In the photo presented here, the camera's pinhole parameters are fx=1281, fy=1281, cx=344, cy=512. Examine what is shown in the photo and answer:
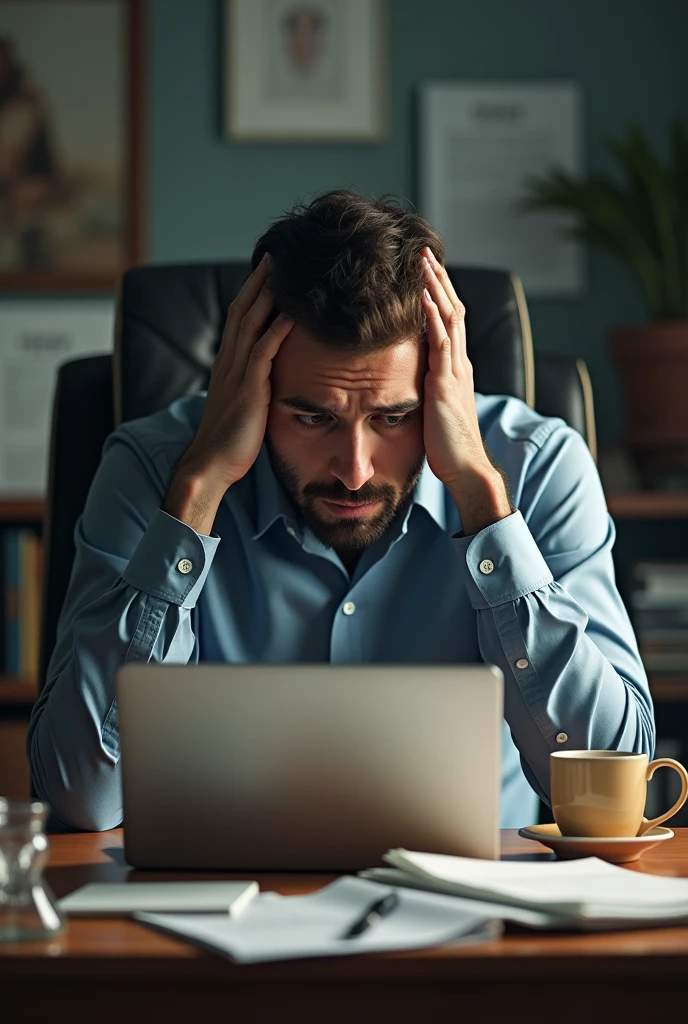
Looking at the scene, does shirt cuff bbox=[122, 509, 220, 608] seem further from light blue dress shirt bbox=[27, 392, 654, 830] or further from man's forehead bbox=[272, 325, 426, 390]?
man's forehead bbox=[272, 325, 426, 390]

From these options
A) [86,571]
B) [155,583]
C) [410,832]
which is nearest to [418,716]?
[410,832]

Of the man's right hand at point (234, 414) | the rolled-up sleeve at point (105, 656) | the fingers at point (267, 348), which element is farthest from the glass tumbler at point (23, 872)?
the fingers at point (267, 348)

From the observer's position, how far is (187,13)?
8.49ft

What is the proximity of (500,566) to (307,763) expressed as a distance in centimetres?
43

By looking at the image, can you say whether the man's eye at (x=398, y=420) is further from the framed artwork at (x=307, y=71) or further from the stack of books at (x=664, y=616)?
the framed artwork at (x=307, y=71)

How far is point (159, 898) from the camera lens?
753 mm

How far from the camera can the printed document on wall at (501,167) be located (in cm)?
257

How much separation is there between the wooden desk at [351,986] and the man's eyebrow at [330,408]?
70 centimetres

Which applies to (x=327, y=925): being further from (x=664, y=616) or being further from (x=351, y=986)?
(x=664, y=616)

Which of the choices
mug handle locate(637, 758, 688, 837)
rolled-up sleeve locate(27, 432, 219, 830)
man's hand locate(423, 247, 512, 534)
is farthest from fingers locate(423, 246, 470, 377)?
mug handle locate(637, 758, 688, 837)

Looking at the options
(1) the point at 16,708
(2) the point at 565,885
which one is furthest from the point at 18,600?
(2) the point at 565,885

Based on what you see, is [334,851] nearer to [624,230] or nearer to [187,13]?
[624,230]

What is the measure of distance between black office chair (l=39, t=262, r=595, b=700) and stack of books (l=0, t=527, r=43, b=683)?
92 centimetres

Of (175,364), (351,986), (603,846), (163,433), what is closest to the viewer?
(351,986)
